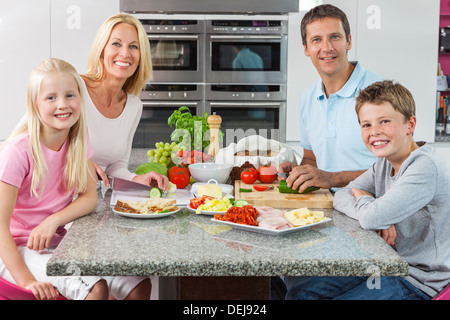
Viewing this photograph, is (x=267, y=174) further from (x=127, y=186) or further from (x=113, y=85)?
(x=113, y=85)

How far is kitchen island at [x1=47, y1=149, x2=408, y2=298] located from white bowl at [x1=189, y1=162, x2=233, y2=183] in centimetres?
56

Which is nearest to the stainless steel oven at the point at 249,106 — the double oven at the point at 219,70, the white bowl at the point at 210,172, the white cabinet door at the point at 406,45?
the double oven at the point at 219,70

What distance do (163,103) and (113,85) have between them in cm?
191

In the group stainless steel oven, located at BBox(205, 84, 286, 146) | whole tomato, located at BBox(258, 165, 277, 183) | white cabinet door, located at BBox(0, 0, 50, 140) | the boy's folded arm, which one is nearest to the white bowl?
whole tomato, located at BBox(258, 165, 277, 183)

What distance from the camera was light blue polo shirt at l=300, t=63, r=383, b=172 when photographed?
8.29 feet

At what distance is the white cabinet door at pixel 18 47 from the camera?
4.31 meters

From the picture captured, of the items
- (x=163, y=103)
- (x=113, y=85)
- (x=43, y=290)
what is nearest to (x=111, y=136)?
(x=113, y=85)

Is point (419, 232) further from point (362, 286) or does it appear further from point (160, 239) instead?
point (160, 239)

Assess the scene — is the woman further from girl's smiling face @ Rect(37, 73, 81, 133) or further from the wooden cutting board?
the wooden cutting board

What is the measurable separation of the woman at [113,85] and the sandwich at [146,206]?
0.65m

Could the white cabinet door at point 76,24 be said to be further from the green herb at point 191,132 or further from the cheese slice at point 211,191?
the cheese slice at point 211,191

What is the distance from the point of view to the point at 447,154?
4410 mm

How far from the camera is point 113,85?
253 centimetres
